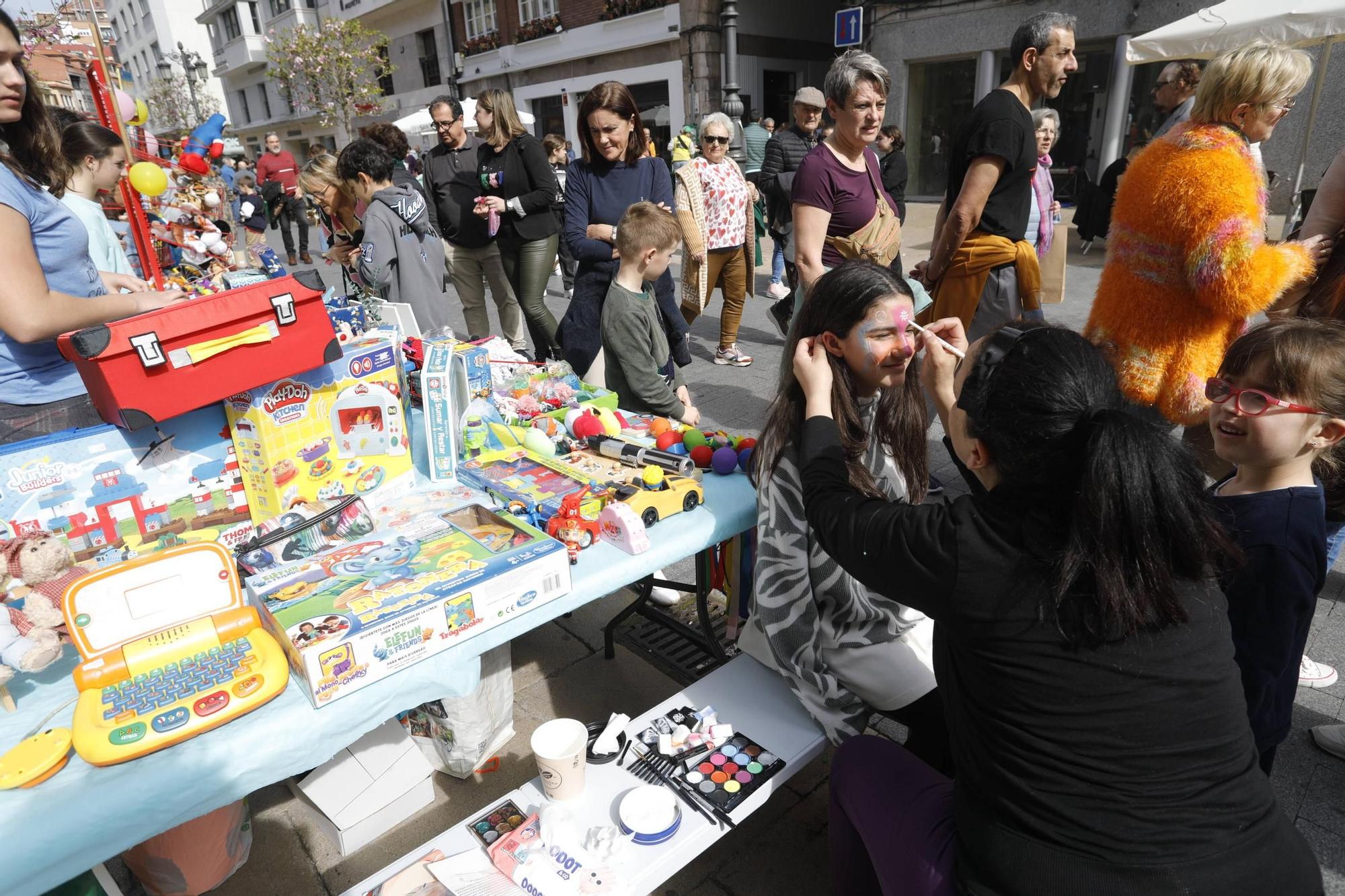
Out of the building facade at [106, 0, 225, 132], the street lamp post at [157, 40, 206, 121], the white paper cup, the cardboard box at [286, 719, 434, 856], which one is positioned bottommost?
the cardboard box at [286, 719, 434, 856]

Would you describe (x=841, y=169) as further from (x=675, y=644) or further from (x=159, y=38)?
(x=159, y=38)

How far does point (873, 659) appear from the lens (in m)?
1.65

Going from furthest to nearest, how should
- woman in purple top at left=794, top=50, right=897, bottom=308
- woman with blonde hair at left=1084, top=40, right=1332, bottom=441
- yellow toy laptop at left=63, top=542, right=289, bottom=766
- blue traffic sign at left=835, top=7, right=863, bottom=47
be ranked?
blue traffic sign at left=835, top=7, right=863, bottom=47, woman in purple top at left=794, top=50, right=897, bottom=308, woman with blonde hair at left=1084, top=40, right=1332, bottom=441, yellow toy laptop at left=63, top=542, right=289, bottom=766

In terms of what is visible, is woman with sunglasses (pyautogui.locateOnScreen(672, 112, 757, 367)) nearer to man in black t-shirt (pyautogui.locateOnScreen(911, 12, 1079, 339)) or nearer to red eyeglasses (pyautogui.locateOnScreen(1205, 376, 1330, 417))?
man in black t-shirt (pyautogui.locateOnScreen(911, 12, 1079, 339))

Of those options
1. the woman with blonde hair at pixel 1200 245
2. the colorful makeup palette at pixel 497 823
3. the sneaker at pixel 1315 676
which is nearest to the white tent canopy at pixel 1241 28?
the woman with blonde hair at pixel 1200 245

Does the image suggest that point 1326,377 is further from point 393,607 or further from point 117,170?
point 117,170

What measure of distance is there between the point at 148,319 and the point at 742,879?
6.17 ft

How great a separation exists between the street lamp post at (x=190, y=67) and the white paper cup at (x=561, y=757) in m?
28.2

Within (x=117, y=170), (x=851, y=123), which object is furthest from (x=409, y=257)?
(x=851, y=123)

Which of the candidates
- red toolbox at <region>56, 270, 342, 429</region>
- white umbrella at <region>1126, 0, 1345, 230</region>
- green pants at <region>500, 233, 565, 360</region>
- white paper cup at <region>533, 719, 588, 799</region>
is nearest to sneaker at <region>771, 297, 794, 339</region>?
green pants at <region>500, 233, 565, 360</region>

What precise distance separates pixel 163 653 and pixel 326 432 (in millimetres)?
→ 679

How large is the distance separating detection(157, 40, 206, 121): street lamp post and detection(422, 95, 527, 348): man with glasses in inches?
942

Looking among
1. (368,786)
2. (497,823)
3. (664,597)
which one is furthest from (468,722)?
(664,597)

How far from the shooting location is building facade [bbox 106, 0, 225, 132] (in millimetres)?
37719
